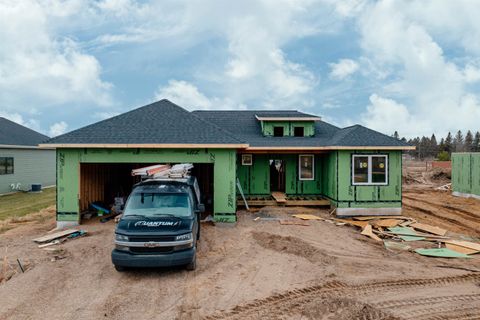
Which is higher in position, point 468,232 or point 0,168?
point 0,168

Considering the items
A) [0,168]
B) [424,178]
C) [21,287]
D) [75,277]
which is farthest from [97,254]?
[424,178]

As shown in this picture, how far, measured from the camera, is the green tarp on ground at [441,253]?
30.5 ft

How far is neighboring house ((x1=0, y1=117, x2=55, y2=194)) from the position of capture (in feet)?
73.4

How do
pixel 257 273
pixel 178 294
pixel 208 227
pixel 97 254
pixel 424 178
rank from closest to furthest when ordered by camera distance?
pixel 178 294 < pixel 257 273 < pixel 97 254 < pixel 208 227 < pixel 424 178

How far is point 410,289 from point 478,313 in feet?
4.17

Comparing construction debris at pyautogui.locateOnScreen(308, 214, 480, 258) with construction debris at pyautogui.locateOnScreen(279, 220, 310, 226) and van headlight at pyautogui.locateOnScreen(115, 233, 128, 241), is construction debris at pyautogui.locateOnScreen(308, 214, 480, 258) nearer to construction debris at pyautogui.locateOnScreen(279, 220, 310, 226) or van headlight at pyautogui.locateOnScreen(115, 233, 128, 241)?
construction debris at pyautogui.locateOnScreen(279, 220, 310, 226)

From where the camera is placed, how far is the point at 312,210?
51.7 ft

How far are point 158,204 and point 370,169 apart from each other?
10.7 metres

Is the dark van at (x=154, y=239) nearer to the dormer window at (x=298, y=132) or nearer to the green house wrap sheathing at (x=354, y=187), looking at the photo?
the green house wrap sheathing at (x=354, y=187)

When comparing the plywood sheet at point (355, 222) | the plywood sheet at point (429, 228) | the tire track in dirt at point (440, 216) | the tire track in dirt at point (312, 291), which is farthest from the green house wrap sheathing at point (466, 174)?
the tire track in dirt at point (312, 291)

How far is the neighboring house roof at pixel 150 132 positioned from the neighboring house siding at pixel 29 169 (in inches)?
560

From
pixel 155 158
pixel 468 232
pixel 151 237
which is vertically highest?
pixel 155 158

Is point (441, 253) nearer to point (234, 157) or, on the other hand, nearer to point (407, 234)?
point (407, 234)

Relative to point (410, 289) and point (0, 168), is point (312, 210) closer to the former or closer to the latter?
point (410, 289)
